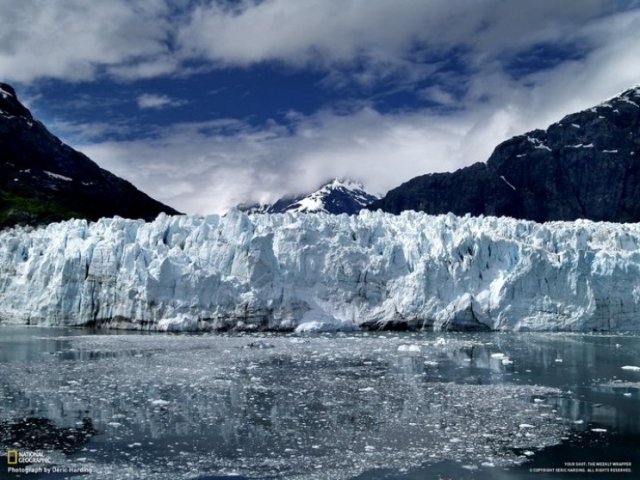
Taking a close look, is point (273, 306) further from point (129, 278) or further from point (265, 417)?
point (265, 417)

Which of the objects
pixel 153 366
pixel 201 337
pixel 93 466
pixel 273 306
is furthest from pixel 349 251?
pixel 93 466

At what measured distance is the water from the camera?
8.70 metres

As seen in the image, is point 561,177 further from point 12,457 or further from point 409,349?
point 12,457

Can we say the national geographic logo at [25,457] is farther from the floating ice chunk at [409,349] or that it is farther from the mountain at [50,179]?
the mountain at [50,179]

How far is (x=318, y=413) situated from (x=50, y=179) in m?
75.9

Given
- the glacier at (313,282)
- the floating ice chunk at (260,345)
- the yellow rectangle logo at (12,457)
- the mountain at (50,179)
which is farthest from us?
the mountain at (50,179)

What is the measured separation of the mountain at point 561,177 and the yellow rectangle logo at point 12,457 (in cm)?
8092

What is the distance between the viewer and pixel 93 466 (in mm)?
8383

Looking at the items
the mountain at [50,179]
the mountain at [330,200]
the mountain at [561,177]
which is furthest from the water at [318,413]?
the mountain at [330,200]

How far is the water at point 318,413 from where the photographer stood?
28.5ft

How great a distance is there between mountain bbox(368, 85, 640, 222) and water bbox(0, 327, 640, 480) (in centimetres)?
6846

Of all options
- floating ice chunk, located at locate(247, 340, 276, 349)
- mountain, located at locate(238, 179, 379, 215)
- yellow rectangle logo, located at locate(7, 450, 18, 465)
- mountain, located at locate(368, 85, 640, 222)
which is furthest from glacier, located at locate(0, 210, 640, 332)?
mountain, located at locate(238, 179, 379, 215)

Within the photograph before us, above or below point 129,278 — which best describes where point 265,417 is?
below

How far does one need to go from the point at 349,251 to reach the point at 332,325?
12.8ft
